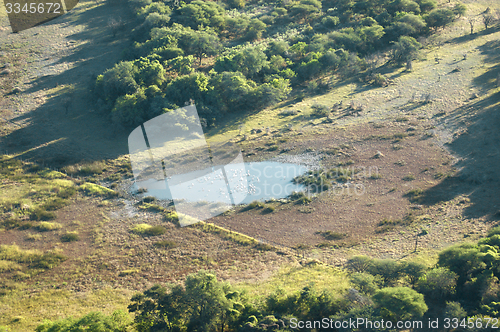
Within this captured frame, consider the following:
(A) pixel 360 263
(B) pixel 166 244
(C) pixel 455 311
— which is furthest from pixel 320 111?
(C) pixel 455 311

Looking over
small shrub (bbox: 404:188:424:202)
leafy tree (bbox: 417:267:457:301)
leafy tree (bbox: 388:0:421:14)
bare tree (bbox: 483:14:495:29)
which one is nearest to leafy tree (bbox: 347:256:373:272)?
leafy tree (bbox: 417:267:457:301)

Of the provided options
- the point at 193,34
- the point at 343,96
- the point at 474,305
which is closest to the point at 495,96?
the point at 343,96

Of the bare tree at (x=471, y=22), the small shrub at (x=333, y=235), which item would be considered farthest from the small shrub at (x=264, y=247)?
the bare tree at (x=471, y=22)

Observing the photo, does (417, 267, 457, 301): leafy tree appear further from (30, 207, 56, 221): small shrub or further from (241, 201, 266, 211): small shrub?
(30, 207, 56, 221): small shrub

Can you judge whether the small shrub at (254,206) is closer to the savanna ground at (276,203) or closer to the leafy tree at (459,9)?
the savanna ground at (276,203)

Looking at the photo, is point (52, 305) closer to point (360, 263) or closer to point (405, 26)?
point (360, 263)

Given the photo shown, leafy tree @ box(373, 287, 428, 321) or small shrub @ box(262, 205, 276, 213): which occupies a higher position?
small shrub @ box(262, 205, 276, 213)
